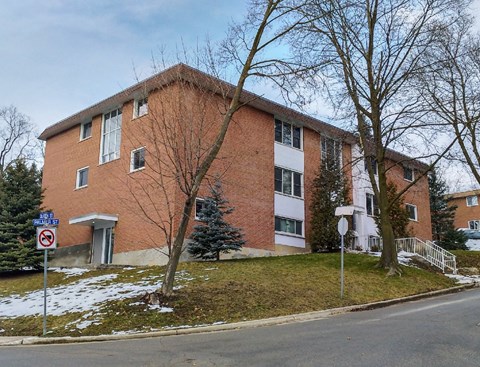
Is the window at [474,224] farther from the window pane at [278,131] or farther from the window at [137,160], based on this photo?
the window at [137,160]

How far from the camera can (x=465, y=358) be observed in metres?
7.84

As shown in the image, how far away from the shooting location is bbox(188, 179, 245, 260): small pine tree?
862 inches

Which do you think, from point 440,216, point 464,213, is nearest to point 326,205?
point 440,216

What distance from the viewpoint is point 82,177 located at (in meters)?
29.3

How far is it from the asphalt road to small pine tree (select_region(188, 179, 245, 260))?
952 cm

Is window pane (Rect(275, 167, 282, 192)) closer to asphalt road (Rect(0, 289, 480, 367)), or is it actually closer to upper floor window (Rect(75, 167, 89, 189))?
upper floor window (Rect(75, 167, 89, 189))

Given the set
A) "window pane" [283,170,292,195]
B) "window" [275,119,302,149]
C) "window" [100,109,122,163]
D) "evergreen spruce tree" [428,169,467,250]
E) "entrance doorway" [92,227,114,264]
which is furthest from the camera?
"evergreen spruce tree" [428,169,467,250]

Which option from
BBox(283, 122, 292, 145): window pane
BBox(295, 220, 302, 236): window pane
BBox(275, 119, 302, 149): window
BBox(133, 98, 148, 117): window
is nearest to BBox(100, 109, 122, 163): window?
BBox(133, 98, 148, 117): window

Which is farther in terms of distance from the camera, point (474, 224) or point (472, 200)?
point (472, 200)

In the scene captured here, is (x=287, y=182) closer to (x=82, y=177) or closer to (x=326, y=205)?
(x=326, y=205)

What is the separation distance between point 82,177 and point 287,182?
37.8 feet

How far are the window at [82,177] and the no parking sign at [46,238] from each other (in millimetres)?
15879

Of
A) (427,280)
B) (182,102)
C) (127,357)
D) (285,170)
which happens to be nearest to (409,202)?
(285,170)

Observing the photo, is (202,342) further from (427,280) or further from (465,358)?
(427,280)
